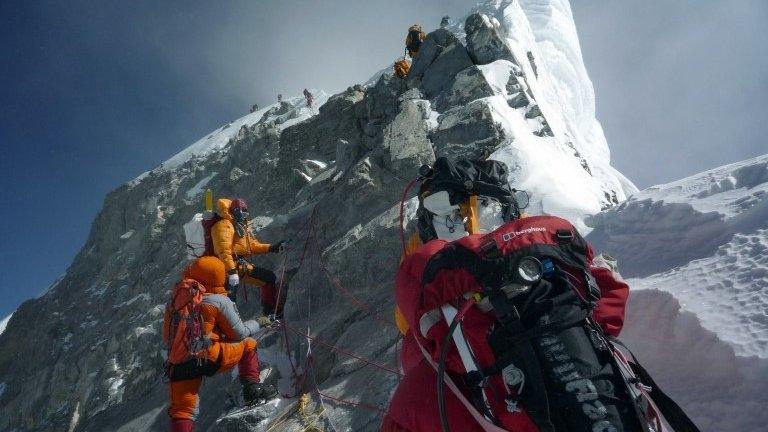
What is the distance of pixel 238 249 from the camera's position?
625 cm

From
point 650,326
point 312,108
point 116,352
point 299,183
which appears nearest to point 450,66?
point 299,183

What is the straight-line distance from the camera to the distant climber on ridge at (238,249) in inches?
230

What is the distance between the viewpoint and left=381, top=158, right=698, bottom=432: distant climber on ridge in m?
1.30

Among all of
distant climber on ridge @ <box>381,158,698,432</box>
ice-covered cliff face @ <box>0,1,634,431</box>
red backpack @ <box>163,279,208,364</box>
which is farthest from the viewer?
ice-covered cliff face @ <box>0,1,634,431</box>

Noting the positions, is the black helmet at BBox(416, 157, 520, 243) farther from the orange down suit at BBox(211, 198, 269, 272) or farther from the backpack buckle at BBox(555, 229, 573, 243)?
the orange down suit at BBox(211, 198, 269, 272)

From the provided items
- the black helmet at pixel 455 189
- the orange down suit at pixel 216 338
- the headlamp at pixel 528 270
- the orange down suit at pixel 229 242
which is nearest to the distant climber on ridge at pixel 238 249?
the orange down suit at pixel 229 242

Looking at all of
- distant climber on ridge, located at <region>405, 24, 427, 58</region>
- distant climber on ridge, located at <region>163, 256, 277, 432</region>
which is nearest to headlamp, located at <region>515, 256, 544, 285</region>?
distant climber on ridge, located at <region>163, 256, 277, 432</region>

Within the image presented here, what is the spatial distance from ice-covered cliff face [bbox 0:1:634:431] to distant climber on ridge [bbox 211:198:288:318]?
A: 430 mm

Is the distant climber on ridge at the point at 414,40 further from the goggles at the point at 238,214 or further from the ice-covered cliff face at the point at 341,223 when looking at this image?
A: the goggles at the point at 238,214

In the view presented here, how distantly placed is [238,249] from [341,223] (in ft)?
6.88

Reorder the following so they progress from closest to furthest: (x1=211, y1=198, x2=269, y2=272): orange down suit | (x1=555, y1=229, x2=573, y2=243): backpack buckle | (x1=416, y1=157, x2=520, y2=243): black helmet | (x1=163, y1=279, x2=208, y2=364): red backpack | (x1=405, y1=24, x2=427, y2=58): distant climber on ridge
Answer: (x1=555, y1=229, x2=573, y2=243): backpack buckle < (x1=416, y1=157, x2=520, y2=243): black helmet < (x1=163, y1=279, x2=208, y2=364): red backpack < (x1=211, y1=198, x2=269, y2=272): orange down suit < (x1=405, y1=24, x2=427, y2=58): distant climber on ridge

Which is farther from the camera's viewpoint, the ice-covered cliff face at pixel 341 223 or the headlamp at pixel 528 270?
the ice-covered cliff face at pixel 341 223

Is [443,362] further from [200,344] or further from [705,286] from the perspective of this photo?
[200,344]

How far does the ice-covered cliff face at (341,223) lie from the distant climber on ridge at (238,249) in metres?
0.43
